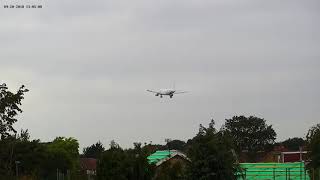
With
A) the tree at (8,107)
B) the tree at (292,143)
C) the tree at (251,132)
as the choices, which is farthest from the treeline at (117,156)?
the tree at (292,143)

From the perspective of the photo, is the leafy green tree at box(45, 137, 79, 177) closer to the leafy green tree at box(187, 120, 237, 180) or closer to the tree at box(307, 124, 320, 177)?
the tree at box(307, 124, 320, 177)

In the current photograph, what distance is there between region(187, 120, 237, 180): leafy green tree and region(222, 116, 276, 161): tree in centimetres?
8272

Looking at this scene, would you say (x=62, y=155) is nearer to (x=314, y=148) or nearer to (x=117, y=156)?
(x=117, y=156)

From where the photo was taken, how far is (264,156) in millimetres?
111938

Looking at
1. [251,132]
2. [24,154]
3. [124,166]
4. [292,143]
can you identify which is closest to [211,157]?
[124,166]

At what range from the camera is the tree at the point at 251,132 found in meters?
114

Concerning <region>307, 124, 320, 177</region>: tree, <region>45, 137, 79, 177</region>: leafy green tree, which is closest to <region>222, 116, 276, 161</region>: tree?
<region>45, 137, 79, 177</region>: leafy green tree

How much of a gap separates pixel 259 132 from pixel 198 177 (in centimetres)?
8497

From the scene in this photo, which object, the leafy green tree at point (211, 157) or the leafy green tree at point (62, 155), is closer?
the leafy green tree at point (211, 157)

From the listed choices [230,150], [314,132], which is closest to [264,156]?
[314,132]

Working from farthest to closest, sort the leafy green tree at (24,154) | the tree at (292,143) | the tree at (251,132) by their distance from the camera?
1. the tree at (292,143)
2. the tree at (251,132)
3. the leafy green tree at (24,154)

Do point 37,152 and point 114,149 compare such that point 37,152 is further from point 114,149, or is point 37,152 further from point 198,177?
point 198,177

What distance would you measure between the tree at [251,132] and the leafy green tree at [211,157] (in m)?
82.7

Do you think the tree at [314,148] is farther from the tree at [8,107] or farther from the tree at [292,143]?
the tree at [292,143]
